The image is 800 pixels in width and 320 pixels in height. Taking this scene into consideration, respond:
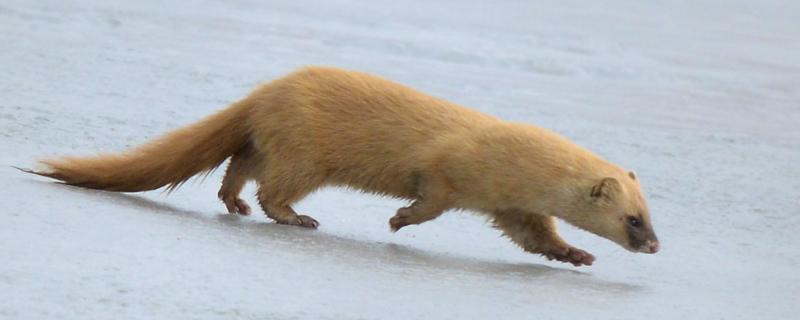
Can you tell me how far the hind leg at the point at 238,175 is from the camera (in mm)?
6379

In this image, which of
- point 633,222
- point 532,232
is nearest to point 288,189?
point 532,232

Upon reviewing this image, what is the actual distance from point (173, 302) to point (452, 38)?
8922mm

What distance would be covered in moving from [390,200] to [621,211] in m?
1.49

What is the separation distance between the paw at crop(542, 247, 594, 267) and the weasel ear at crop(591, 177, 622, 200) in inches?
9.8

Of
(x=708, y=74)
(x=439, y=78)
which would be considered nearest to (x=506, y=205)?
(x=439, y=78)

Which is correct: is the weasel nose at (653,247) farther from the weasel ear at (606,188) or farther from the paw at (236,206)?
the paw at (236,206)

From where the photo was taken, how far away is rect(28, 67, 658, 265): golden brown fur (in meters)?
5.95

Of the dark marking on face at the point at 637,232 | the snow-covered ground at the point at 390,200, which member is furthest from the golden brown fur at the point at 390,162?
the snow-covered ground at the point at 390,200

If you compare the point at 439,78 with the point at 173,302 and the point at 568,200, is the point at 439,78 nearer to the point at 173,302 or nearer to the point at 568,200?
the point at 568,200

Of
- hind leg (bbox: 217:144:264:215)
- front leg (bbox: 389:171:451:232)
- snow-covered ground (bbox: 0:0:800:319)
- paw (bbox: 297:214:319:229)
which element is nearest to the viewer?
snow-covered ground (bbox: 0:0:800:319)

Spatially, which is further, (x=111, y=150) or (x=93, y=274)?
(x=111, y=150)

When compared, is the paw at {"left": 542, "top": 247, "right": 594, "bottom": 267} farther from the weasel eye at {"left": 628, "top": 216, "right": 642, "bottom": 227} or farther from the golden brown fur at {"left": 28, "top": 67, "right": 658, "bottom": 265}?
the weasel eye at {"left": 628, "top": 216, "right": 642, "bottom": 227}

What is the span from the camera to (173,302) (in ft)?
13.6

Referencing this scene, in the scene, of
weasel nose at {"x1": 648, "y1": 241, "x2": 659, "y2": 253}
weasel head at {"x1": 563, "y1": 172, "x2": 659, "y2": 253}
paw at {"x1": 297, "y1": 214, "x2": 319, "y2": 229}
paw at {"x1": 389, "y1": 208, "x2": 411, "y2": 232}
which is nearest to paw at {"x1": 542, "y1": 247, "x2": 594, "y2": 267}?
weasel head at {"x1": 563, "y1": 172, "x2": 659, "y2": 253}
